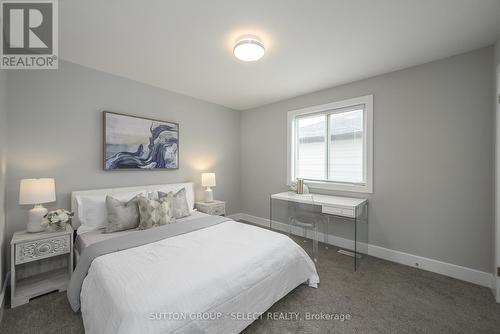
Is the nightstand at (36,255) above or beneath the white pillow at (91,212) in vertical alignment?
beneath

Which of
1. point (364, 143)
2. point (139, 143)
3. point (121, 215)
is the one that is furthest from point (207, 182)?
point (364, 143)

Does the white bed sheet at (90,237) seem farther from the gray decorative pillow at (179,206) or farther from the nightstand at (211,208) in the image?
the nightstand at (211,208)

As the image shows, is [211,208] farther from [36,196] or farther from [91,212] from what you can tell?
[36,196]

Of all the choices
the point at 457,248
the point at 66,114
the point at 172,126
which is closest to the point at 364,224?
the point at 457,248

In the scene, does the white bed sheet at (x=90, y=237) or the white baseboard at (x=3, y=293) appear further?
the white bed sheet at (x=90, y=237)

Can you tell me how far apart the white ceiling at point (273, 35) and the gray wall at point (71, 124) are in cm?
28

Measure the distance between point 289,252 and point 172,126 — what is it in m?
2.72

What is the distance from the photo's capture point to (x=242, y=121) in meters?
4.66

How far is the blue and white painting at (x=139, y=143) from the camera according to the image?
9.09 feet

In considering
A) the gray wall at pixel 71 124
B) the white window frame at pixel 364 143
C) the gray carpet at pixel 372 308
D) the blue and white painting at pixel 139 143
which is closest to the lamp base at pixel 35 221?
the gray wall at pixel 71 124

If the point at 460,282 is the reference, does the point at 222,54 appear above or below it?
above

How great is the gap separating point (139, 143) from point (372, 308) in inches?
137

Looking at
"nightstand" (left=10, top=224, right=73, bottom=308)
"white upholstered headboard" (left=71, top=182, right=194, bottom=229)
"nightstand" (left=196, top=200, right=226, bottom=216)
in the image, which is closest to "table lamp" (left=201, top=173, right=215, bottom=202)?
"nightstand" (left=196, top=200, right=226, bottom=216)

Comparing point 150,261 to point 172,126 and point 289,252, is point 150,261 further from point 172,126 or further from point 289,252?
point 172,126
